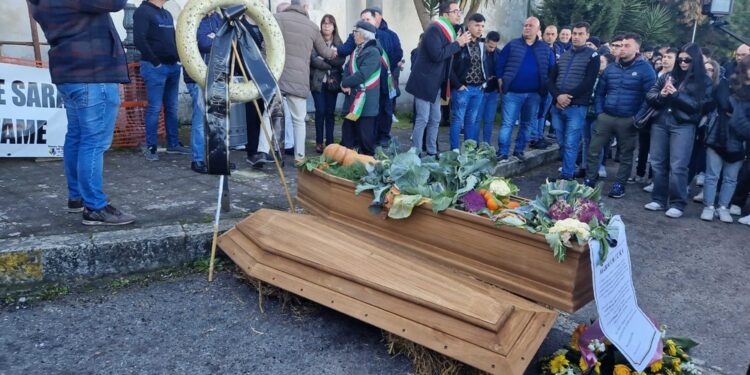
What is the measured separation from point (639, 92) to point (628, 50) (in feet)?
1.62

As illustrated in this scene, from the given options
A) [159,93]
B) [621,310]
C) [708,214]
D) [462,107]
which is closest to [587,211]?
[621,310]

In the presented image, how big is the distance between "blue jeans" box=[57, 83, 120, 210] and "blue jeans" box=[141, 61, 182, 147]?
241 centimetres

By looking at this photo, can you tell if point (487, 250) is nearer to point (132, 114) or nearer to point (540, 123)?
point (132, 114)

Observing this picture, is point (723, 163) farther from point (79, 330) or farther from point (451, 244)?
point (79, 330)

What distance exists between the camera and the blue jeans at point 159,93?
6.41 m

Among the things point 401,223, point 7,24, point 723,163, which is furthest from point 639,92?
point 7,24

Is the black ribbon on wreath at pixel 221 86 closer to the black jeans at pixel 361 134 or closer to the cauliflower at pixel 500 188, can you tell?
the cauliflower at pixel 500 188

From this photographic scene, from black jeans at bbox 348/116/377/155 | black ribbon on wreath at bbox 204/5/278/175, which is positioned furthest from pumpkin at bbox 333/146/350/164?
black jeans at bbox 348/116/377/155

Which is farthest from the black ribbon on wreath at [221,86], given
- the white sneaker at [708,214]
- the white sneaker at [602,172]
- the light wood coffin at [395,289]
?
the white sneaker at [602,172]

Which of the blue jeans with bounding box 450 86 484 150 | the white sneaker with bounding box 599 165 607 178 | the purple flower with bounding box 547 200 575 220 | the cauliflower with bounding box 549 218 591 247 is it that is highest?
the blue jeans with bounding box 450 86 484 150

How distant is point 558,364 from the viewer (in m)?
2.93

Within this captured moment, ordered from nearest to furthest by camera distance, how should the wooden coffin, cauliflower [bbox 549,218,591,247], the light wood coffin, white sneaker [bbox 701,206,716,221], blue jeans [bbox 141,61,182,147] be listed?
the light wood coffin
cauliflower [bbox 549,218,591,247]
the wooden coffin
white sneaker [bbox 701,206,716,221]
blue jeans [bbox 141,61,182,147]

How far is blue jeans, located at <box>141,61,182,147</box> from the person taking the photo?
6410 mm

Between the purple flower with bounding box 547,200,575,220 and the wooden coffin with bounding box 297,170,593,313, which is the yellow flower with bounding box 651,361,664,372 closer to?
the wooden coffin with bounding box 297,170,593,313
